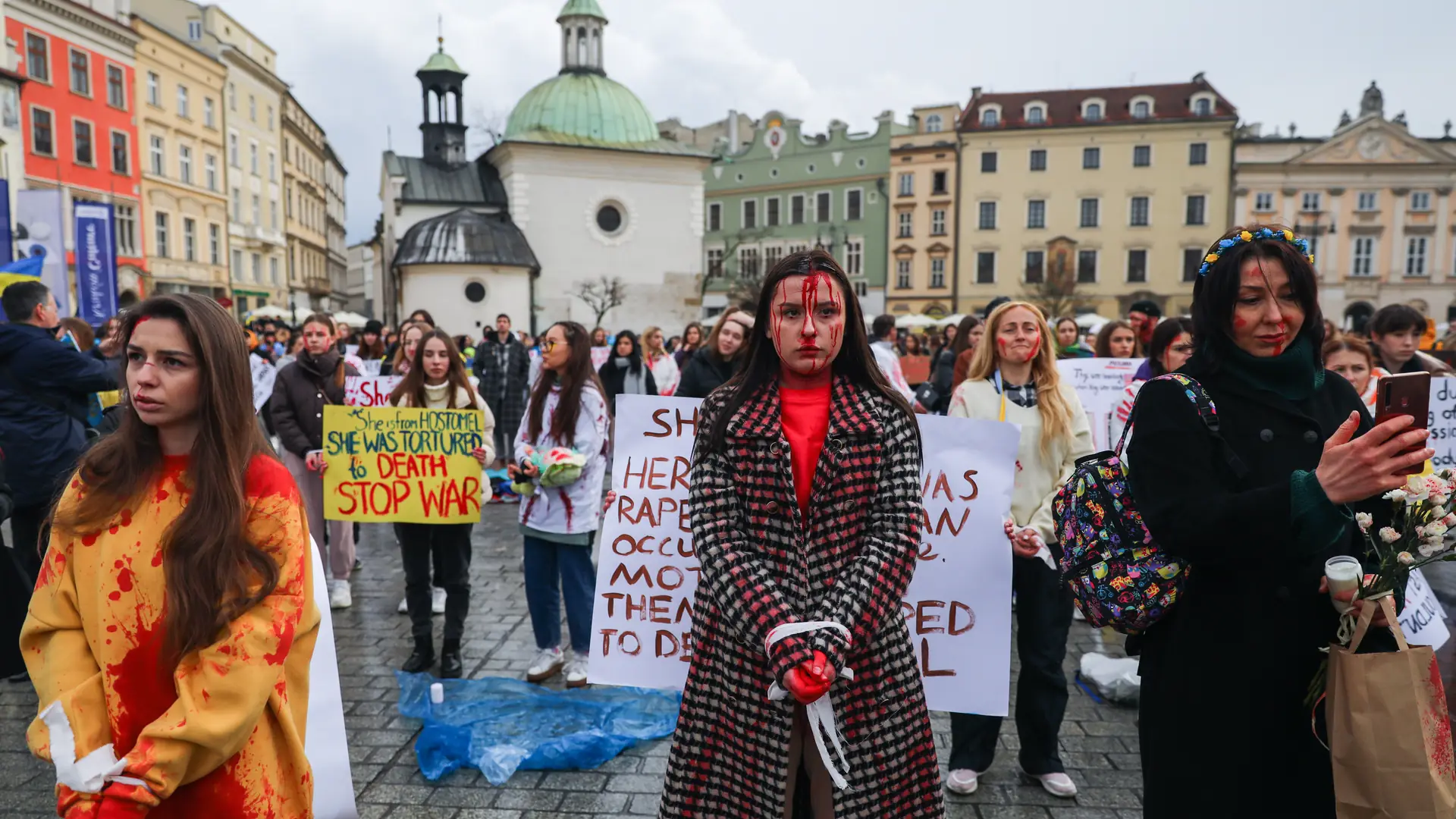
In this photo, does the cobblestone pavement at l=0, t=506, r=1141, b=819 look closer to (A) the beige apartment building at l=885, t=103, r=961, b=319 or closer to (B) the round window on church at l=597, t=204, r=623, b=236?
(B) the round window on church at l=597, t=204, r=623, b=236

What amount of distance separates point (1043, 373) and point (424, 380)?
3.77 metres

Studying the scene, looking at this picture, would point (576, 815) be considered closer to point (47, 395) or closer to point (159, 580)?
point (159, 580)

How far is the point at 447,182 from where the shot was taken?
46.5 metres

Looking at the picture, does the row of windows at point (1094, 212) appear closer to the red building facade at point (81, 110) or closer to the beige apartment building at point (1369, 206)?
the beige apartment building at point (1369, 206)

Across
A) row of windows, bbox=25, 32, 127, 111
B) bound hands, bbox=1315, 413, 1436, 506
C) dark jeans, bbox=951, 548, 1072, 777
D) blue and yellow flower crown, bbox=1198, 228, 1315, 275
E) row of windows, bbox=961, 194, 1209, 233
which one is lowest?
dark jeans, bbox=951, 548, 1072, 777

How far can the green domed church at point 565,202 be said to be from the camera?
140ft

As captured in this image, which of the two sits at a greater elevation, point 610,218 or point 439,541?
point 610,218

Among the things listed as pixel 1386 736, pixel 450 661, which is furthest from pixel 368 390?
pixel 1386 736

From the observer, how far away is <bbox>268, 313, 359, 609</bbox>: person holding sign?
6.33m

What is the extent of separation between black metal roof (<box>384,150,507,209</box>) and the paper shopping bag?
46922mm

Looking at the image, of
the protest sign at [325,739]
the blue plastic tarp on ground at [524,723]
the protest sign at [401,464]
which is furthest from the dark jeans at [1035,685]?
the protest sign at [401,464]

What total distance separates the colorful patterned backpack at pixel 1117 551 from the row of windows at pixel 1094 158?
189 feet

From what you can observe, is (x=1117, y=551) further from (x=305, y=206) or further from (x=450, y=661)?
(x=305, y=206)

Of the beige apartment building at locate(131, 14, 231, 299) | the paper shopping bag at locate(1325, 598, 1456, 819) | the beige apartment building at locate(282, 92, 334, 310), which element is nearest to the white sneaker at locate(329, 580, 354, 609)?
the paper shopping bag at locate(1325, 598, 1456, 819)
